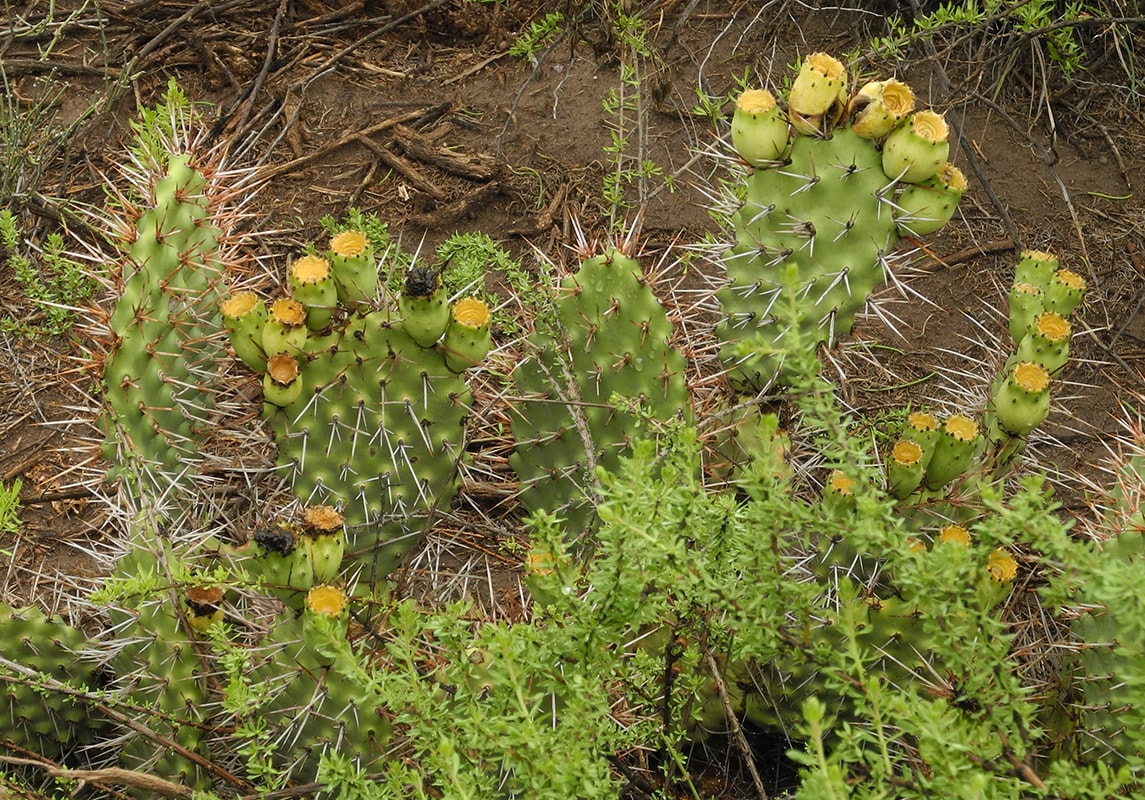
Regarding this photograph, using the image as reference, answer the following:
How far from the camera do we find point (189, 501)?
8.12ft

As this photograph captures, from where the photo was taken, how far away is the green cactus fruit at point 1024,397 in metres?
2.11

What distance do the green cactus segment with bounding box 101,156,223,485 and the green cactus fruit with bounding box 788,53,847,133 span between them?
4.04ft

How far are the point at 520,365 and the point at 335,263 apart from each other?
0.50 m

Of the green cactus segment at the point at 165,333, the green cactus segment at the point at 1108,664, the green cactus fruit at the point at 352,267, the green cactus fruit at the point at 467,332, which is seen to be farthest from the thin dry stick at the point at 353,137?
the green cactus segment at the point at 1108,664

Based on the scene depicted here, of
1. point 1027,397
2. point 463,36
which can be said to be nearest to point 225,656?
point 1027,397

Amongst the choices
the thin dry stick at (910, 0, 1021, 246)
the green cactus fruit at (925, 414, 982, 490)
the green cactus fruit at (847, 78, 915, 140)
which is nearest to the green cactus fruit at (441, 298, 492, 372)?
the green cactus fruit at (847, 78, 915, 140)

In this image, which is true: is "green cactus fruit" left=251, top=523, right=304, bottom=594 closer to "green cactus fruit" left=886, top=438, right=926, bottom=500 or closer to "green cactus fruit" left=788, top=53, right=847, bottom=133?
"green cactus fruit" left=886, top=438, right=926, bottom=500

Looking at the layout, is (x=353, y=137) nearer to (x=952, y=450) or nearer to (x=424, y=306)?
(x=424, y=306)

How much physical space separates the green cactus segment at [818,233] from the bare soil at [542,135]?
0.92 meters

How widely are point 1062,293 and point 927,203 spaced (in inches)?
14.7

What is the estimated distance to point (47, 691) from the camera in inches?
79.8

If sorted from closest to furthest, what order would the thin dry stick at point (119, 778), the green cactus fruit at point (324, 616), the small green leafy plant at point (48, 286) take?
the green cactus fruit at point (324, 616), the thin dry stick at point (119, 778), the small green leafy plant at point (48, 286)

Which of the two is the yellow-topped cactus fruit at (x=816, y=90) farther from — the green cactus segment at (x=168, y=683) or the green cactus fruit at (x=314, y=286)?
the green cactus segment at (x=168, y=683)

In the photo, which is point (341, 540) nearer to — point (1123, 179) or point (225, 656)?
point (225, 656)
